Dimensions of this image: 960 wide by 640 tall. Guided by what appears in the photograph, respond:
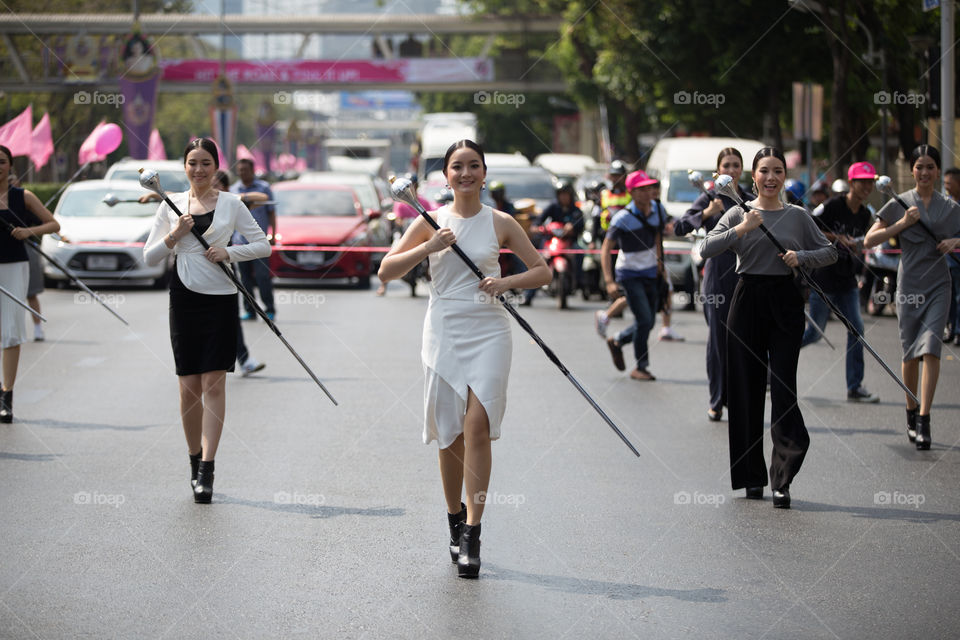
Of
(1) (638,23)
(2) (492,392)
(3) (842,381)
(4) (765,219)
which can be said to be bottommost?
(3) (842,381)

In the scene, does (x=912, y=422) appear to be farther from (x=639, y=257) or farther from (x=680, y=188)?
(x=680, y=188)

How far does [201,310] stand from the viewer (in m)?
7.45

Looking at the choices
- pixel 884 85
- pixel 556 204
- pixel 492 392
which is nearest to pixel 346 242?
pixel 556 204

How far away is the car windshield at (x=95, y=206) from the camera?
22.7 meters

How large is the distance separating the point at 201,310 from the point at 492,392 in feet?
7.22

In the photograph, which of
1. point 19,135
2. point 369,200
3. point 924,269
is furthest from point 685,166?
point 924,269

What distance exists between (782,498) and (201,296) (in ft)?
10.3

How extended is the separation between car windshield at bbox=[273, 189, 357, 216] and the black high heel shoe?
17024 mm

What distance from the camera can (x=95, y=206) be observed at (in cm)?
2286

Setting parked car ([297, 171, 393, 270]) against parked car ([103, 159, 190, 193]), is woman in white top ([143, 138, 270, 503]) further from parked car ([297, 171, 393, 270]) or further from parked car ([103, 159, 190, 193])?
parked car ([297, 171, 393, 270])

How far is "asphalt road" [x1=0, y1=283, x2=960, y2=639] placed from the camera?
526 cm

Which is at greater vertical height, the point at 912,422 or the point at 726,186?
the point at 726,186

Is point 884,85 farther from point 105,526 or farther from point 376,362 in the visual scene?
point 105,526

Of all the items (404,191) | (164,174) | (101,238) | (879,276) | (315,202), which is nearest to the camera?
(404,191)
